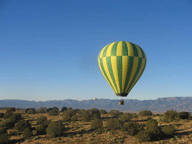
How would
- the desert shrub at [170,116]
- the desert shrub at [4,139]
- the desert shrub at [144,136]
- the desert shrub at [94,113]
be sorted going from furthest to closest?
the desert shrub at [94,113] < the desert shrub at [170,116] < the desert shrub at [4,139] < the desert shrub at [144,136]

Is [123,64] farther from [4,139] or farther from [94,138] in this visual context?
[4,139]

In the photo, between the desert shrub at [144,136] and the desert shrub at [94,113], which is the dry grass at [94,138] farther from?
the desert shrub at [94,113]

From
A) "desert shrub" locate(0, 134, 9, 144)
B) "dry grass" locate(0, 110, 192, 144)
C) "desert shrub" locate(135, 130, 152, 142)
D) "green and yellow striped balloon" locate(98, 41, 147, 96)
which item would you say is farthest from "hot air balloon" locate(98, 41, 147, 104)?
"desert shrub" locate(0, 134, 9, 144)

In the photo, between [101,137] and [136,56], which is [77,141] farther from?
[136,56]

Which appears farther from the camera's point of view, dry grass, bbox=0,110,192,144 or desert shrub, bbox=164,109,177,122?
desert shrub, bbox=164,109,177,122

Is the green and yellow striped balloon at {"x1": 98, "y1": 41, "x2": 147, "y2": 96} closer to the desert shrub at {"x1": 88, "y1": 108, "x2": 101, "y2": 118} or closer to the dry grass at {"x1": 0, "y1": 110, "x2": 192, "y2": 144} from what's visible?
the dry grass at {"x1": 0, "y1": 110, "x2": 192, "y2": 144}

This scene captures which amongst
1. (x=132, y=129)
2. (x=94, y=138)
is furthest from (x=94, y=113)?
(x=132, y=129)

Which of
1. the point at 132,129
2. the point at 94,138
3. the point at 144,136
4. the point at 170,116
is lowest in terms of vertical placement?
the point at 94,138

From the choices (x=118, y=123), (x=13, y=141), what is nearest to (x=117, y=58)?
(x=118, y=123)

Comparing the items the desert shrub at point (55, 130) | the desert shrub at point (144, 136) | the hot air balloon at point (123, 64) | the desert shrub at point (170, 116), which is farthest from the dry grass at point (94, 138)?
the hot air balloon at point (123, 64)
